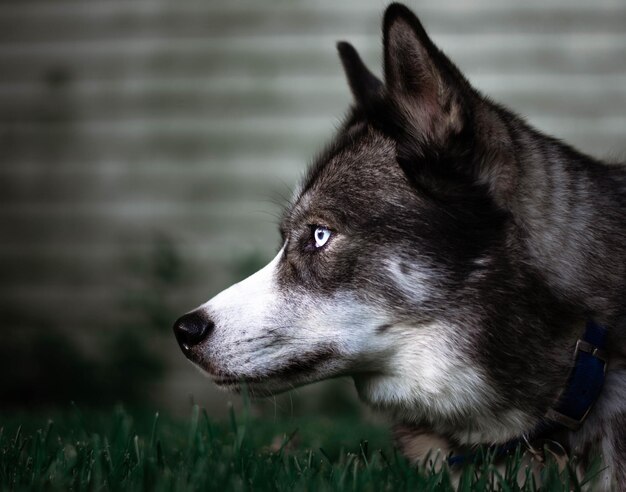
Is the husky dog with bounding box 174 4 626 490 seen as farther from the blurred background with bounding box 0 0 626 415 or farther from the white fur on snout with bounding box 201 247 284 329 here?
the blurred background with bounding box 0 0 626 415

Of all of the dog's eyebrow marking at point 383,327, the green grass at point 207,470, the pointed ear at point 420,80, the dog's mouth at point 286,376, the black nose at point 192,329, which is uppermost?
the pointed ear at point 420,80

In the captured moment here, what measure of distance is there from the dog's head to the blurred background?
3.79 metres

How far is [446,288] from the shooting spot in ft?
8.32

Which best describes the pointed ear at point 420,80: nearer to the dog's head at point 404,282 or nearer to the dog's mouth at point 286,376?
the dog's head at point 404,282

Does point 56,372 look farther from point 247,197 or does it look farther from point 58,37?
point 58,37

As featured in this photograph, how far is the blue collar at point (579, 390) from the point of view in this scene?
239 cm

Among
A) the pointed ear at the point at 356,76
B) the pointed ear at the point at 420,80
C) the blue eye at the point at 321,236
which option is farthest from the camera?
the pointed ear at the point at 356,76

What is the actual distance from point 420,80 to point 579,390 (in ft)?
3.50

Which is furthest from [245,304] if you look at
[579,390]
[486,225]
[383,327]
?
[579,390]

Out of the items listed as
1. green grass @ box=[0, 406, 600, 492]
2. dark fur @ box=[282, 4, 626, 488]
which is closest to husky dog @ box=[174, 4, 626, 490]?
dark fur @ box=[282, 4, 626, 488]

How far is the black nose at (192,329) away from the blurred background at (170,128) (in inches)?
148

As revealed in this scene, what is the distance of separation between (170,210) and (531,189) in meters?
4.67

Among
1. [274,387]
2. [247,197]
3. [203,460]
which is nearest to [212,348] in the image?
[274,387]

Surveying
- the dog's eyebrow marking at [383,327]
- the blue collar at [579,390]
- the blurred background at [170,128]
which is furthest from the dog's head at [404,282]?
the blurred background at [170,128]
